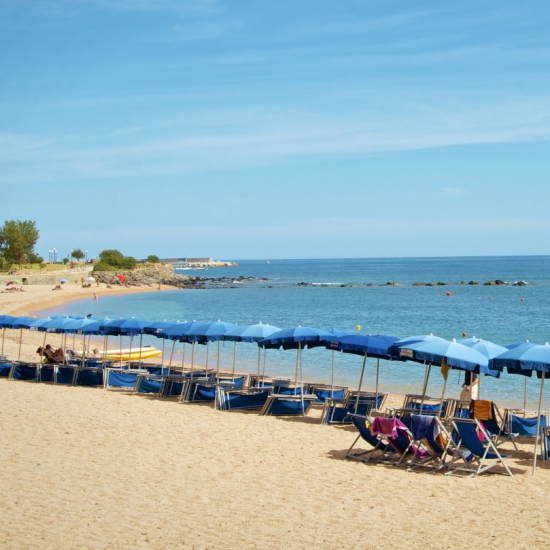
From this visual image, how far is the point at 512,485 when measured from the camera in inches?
374

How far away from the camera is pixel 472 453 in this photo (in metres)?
10.3

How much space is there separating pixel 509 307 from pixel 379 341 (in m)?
46.7

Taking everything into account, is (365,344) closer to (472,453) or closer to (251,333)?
(251,333)

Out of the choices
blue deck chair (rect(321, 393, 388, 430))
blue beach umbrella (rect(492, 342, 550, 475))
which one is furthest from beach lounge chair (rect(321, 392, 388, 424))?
blue beach umbrella (rect(492, 342, 550, 475))

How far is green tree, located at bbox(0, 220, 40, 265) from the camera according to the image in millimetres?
87000

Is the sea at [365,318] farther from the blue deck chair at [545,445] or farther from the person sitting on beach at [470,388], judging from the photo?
the blue deck chair at [545,445]

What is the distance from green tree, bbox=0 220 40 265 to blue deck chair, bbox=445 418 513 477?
3287 inches

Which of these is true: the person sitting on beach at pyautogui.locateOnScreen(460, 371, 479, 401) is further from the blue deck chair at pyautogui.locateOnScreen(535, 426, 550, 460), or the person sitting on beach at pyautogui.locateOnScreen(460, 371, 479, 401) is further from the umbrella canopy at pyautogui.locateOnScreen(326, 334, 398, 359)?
the blue deck chair at pyautogui.locateOnScreen(535, 426, 550, 460)

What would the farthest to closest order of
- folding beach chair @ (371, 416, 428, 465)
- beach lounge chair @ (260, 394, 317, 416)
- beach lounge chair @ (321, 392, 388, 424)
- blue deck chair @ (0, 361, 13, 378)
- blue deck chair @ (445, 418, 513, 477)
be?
blue deck chair @ (0, 361, 13, 378)
beach lounge chair @ (260, 394, 317, 416)
beach lounge chair @ (321, 392, 388, 424)
folding beach chair @ (371, 416, 428, 465)
blue deck chair @ (445, 418, 513, 477)

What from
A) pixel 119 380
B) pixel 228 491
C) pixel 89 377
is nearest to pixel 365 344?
pixel 228 491

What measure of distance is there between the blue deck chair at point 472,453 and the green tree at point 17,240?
274 ft

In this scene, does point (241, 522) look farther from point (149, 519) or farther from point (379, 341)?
point (379, 341)

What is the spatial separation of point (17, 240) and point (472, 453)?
83781mm

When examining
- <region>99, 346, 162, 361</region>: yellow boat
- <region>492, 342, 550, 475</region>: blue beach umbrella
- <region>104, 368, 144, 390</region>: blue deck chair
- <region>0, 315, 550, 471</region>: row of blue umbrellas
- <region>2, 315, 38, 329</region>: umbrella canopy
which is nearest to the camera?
<region>492, 342, 550, 475</region>: blue beach umbrella
